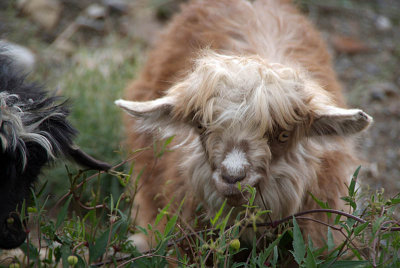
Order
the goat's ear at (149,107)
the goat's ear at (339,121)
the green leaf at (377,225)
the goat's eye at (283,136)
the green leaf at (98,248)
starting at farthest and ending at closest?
the goat's ear at (149,107) → the goat's eye at (283,136) → the goat's ear at (339,121) → the green leaf at (98,248) → the green leaf at (377,225)

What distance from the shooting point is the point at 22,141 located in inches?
129

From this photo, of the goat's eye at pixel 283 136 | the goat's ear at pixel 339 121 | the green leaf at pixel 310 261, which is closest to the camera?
the green leaf at pixel 310 261

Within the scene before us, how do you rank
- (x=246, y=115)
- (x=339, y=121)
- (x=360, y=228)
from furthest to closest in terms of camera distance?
(x=339, y=121), (x=246, y=115), (x=360, y=228)

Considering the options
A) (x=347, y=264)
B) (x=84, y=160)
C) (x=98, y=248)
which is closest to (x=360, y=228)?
(x=347, y=264)

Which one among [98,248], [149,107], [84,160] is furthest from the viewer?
[84,160]

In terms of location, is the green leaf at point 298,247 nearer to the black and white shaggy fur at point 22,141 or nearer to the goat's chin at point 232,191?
the goat's chin at point 232,191

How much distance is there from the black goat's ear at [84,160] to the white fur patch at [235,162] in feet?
3.00

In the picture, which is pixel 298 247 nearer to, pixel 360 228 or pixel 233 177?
pixel 360 228

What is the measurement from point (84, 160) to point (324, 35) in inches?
212

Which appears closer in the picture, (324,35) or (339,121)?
(339,121)

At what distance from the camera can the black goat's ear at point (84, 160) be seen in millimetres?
3701

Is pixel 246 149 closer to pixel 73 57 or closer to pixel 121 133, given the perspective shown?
pixel 121 133

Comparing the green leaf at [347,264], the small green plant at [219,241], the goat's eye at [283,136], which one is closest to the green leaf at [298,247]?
the small green plant at [219,241]

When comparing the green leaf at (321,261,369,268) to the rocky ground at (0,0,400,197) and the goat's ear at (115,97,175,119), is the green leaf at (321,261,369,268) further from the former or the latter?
the rocky ground at (0,0,400,197)
